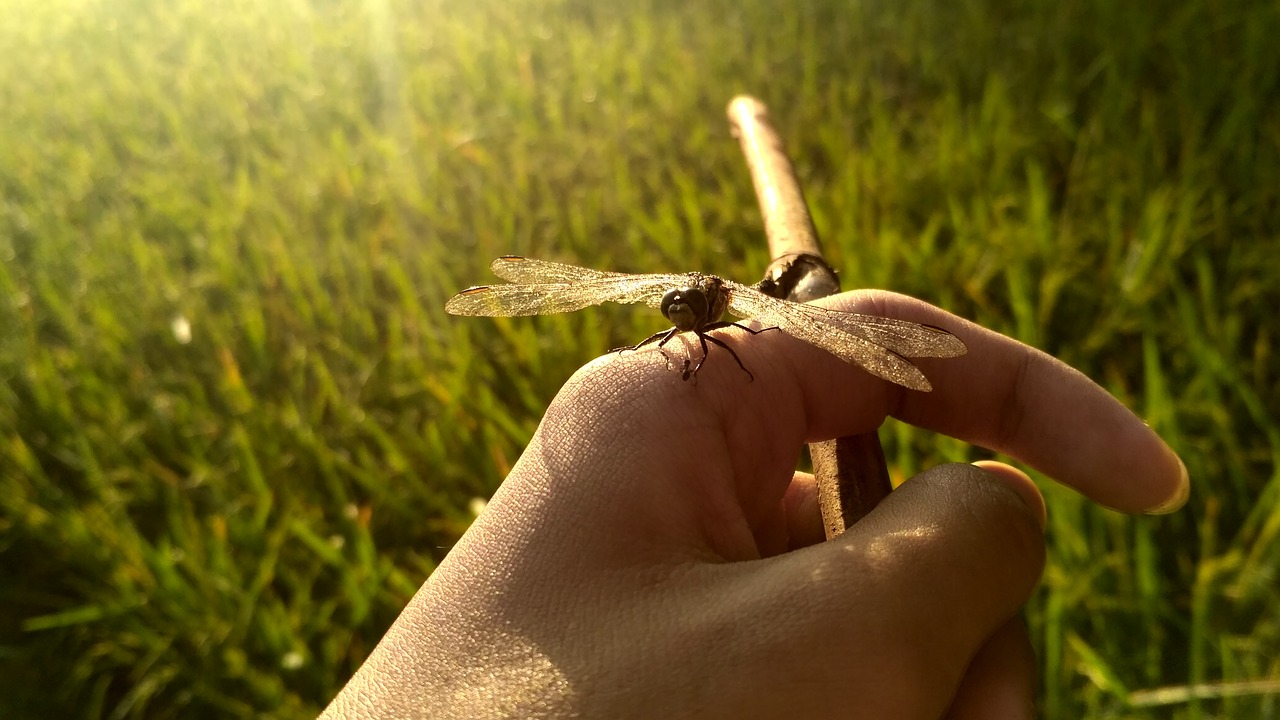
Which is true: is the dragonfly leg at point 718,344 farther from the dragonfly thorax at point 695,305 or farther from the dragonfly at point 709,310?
the dragonfly thorax at point 695,305

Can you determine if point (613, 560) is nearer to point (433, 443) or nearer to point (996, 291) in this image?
point (433, 443)

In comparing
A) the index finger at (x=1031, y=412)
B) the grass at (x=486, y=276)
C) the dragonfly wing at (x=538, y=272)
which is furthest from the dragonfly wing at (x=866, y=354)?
the grass at (x=486, y=276)

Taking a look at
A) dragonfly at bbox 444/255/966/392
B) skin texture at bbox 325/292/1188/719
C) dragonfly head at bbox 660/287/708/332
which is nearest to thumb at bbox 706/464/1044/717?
skin texture at bbox 325/292/1188/719

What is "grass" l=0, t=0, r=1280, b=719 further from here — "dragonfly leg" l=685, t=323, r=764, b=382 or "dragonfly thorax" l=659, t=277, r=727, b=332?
"dragonfly leg" l=685, t=323, r=764, b=382

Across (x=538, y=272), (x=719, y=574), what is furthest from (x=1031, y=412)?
(x=538, y=272)

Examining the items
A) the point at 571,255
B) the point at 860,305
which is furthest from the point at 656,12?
the point at 860,305

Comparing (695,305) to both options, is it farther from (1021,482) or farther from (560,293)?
(1021,482)
